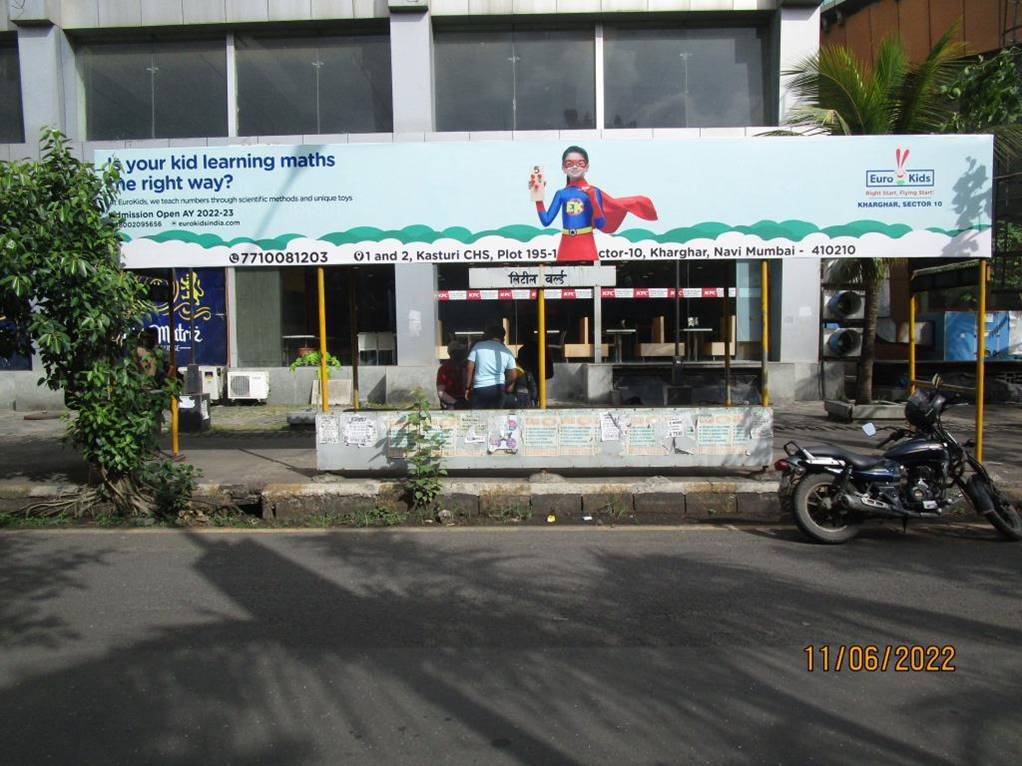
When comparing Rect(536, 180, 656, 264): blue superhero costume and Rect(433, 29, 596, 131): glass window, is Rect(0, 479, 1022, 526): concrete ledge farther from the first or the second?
Rect(433, 29, 596, 131): glass window

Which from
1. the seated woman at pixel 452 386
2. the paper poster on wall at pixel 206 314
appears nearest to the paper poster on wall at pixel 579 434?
the seated woman at pixel 452 386

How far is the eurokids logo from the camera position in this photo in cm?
791

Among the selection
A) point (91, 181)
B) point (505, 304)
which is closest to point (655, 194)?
point (91, 181)

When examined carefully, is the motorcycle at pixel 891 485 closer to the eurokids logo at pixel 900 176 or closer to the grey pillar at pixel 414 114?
the eurokids logo at pixel 900 176

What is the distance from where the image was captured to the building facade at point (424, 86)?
16.0 metres

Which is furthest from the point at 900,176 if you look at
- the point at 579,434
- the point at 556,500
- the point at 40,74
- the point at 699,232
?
the point at 40,74

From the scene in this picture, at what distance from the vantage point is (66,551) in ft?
21.1

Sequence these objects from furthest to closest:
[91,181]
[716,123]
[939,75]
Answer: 1. [716,123]
2. [939,75]
3. [91,181]

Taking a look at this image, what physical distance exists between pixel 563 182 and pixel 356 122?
9.96 metres

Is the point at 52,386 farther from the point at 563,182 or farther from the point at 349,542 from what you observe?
the point at 563,182

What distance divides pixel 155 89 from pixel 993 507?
17300 mm

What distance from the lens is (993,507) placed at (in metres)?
6.25

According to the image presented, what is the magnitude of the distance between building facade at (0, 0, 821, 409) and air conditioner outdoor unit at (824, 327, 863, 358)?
1.94 feet

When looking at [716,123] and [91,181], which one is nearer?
[91,181]
